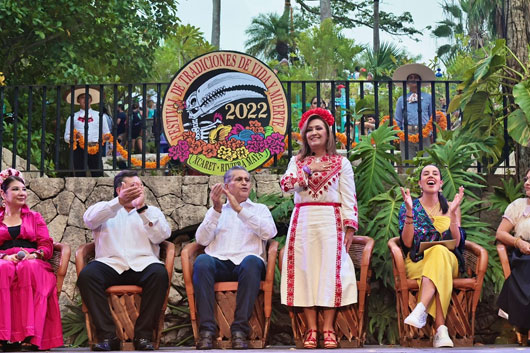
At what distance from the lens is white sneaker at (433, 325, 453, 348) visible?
5645 millimetres

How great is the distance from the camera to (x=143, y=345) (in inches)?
229

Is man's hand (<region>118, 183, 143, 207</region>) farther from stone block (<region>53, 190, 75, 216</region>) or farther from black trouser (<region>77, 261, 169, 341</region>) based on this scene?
stone block (<region>53, 190, 75, 216</region>)

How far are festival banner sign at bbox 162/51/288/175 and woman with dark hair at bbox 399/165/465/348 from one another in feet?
6.59

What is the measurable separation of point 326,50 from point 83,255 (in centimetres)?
1873

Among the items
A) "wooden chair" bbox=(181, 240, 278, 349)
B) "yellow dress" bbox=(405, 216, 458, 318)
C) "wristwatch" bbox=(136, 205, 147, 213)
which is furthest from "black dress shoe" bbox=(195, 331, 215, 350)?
"yellow dress" bbox=(405, 216, 458, 318)

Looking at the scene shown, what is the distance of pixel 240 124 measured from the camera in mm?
7883

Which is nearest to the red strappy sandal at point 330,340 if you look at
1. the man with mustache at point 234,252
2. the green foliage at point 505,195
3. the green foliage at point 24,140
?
the man with mustache at point 234,252

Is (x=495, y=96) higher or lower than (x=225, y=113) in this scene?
higher

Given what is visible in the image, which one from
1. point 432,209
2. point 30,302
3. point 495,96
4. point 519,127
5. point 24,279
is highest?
point 495,96

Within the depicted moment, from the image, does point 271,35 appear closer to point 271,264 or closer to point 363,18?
point 363,18

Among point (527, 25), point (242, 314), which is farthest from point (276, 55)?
point (242, 314)

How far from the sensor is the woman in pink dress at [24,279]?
19.1 ft

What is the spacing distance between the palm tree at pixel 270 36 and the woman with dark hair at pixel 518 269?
88.8ft

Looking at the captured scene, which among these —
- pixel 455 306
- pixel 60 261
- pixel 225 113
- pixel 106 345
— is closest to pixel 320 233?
pixel 455 306
